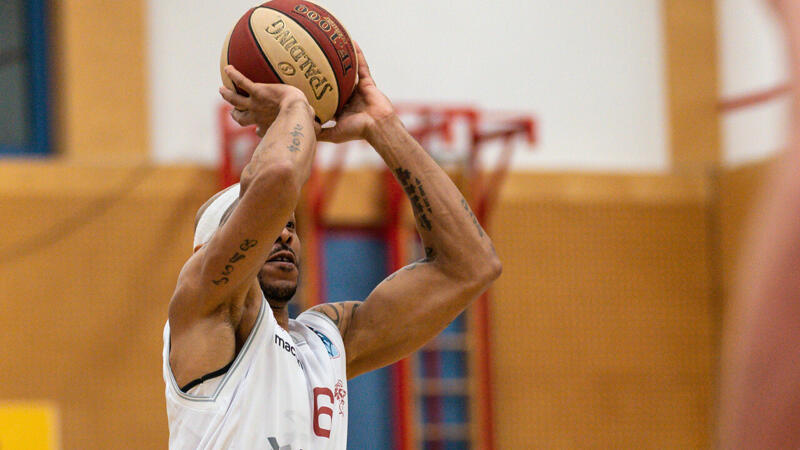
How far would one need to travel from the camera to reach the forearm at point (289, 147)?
274 cm

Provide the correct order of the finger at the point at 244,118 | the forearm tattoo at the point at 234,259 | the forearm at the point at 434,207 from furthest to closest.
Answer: the forearm at the point at 434,207, the finger at the point at 244,118, the forearm tattoo at the point at 234,259

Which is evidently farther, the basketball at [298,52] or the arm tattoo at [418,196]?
the arm tattoo at [418,196]

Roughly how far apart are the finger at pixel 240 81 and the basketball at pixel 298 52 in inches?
1.7

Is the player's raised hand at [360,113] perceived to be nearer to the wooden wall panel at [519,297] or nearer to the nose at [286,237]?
the nose at [286,237]

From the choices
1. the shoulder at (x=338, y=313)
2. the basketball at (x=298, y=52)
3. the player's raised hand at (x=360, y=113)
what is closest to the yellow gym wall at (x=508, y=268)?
the shoulder at (x=338, y=313)

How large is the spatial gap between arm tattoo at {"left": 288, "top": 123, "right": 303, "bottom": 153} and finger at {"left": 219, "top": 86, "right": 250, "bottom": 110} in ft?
0.83

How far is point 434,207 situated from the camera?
3395mm

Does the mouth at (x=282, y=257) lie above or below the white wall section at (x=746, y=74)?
below

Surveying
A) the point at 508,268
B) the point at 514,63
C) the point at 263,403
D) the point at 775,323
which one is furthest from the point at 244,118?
the point at 514,63

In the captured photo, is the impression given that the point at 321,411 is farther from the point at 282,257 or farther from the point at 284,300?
the point at 282,257

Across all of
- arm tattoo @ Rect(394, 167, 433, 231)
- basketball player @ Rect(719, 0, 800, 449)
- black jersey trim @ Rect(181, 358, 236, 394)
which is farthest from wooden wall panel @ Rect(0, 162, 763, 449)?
basketball player @ Rect(719, 0, 800, 449)

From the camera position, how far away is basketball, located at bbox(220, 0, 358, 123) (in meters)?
3.10

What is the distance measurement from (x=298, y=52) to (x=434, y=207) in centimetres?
63

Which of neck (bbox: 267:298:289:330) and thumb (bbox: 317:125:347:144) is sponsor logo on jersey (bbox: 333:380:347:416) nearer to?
neck (bbox: 267:298:289:330)
